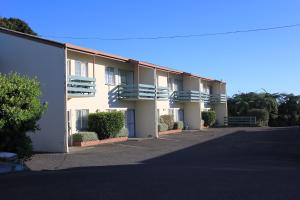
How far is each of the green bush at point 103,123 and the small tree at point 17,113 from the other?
10835 millimetres

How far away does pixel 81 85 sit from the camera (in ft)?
83.1

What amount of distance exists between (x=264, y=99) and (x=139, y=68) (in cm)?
2635

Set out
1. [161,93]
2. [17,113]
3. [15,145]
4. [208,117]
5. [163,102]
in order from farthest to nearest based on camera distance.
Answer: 1. [208,117]
2. [163,102]
3. [161,93]
4. [15,145]
5. [17,113]

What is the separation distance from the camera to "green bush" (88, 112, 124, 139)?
27609 mm

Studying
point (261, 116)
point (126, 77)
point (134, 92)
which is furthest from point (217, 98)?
point (134, 92)

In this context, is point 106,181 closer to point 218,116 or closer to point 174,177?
point 174,177

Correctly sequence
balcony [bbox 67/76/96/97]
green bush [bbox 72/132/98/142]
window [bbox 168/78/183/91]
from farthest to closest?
1. window [bbox 168/78/183/91]
2. green bush [bbox 72/132/98/142]
3. balcony [bbox 67/76/96/97]

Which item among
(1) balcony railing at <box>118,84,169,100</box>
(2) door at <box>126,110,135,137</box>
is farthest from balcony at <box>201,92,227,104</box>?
(1) balcony railing at <box>118,84,169,100</box>

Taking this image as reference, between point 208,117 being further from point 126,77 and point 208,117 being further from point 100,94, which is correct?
point 100,94

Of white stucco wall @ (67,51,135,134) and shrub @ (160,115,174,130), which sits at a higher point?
white stucco wall @ (67,51,135,134)

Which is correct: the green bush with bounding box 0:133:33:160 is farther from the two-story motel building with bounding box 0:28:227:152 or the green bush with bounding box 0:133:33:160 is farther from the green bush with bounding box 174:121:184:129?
the green bush with bounding box 174:121:184:129

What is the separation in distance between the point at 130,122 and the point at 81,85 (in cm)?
897

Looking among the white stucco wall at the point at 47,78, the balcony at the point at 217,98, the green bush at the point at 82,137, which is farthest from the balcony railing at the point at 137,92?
the balcony at the point at 217,98

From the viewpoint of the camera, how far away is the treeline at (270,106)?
2191 inches
